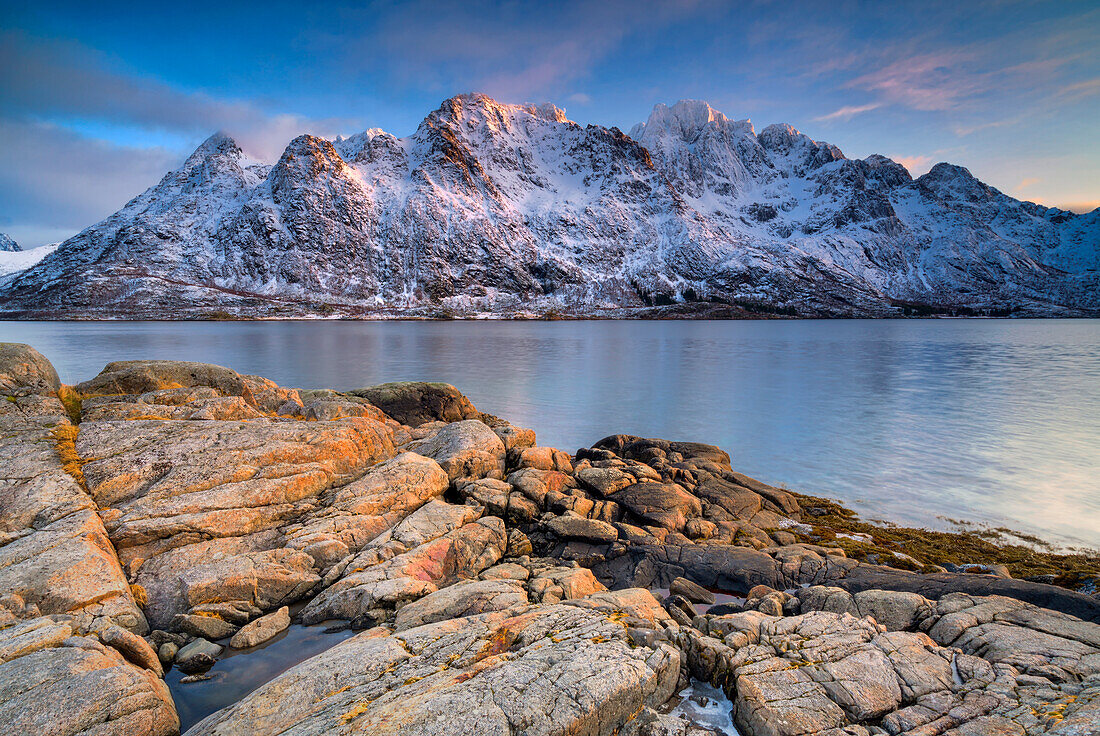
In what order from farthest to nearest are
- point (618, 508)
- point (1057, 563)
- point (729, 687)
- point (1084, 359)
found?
point (1084, 359)
point (618, 508)
point (1057, 563)
point (729, 687)

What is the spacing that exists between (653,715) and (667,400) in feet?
99.8

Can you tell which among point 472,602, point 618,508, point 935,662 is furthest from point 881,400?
point 472,602

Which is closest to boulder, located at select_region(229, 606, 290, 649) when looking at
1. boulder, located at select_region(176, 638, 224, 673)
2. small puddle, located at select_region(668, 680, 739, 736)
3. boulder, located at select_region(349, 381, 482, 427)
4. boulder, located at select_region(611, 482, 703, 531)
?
boulder, located at select_region(176, 638, 224, 673)

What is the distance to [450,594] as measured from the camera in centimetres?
908

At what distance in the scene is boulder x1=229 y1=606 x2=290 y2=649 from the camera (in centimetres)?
847

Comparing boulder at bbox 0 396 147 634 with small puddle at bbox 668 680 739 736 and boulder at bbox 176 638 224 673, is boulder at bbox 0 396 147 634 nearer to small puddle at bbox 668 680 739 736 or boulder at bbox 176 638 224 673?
boulder at bbox 176 638 224 673

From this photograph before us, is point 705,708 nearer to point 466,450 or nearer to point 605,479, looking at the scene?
point 605,479

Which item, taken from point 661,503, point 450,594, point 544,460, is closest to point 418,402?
point 544,460

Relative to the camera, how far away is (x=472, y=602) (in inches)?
348

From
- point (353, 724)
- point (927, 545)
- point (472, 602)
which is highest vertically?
point (353, 724)

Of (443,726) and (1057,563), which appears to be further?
(1057,563)

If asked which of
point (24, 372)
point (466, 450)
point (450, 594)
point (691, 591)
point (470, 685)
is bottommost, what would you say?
point (691, 591)

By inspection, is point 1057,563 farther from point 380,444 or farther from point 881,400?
point 881,400

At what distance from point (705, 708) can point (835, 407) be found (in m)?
31.8
